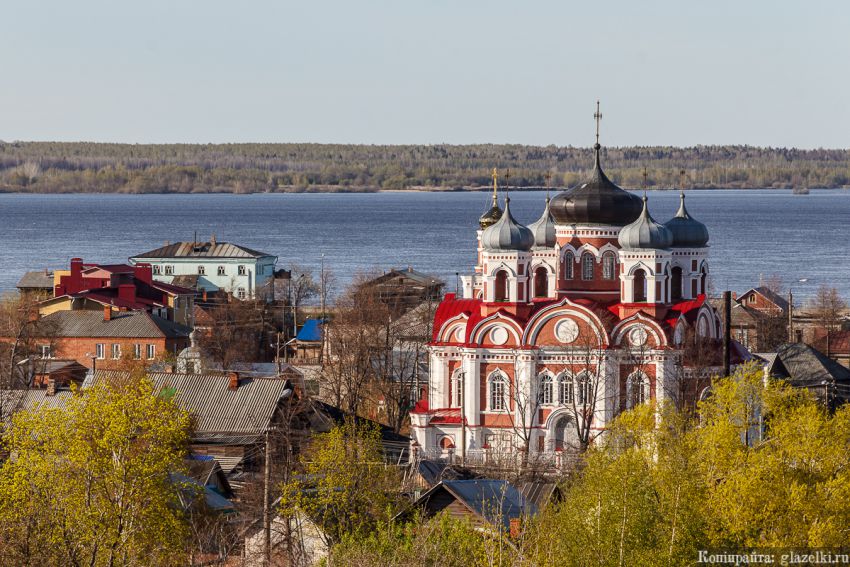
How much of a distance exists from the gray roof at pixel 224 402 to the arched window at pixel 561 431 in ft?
16.4

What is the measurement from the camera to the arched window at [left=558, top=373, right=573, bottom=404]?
3388 cm

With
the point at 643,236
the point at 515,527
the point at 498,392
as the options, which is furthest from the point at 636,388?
the point at 515,527

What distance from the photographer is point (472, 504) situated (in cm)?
2362

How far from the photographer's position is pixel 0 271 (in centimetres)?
9006

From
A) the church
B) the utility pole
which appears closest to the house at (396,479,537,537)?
the utility pole

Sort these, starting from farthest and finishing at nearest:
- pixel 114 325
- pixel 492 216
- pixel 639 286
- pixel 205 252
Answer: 1. pixel 205 252
2. pixel 114 325
3. pixel 492 216
4. pixel 639 286

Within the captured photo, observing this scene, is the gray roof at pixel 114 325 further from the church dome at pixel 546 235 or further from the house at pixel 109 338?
the church dome at pixel 546 235

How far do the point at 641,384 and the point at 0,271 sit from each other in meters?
61.3

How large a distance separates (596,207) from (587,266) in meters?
1.14

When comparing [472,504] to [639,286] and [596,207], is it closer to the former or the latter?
[639,286]

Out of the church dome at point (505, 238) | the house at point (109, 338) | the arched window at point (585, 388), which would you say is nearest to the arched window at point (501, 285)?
the church dome at point (505, 238)

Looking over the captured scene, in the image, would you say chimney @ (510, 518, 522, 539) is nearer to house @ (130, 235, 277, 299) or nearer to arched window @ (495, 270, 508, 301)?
arched window @ (495, 270, 508, 301)

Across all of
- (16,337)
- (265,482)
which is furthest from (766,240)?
(265,482)

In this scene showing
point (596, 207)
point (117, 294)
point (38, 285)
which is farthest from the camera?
point (38, 285)
